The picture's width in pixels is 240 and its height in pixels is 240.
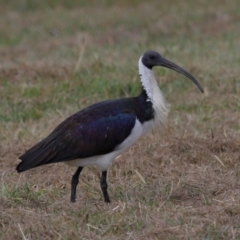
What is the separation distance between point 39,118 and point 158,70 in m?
2.04

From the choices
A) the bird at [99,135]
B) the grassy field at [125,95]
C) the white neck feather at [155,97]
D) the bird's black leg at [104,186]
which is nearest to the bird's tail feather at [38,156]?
the bird at [99,135]

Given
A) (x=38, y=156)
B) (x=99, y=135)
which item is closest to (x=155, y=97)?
(x=99, y=135)

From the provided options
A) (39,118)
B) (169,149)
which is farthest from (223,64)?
(169,149)

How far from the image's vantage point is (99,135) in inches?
284

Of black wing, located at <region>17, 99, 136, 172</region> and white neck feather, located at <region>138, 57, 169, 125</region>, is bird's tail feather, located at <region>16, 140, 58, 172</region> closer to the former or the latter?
black wing, located at <region>17, 99, 136, 172</region>

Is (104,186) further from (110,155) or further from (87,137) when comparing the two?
(87,137)

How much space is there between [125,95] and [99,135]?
13.4 ft

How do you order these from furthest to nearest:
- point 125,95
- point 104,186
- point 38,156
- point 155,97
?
point 125,95
point 155,97
point 104,186
point 38,156

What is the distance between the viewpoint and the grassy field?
6324 millimetres

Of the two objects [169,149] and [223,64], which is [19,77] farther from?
[169,149]

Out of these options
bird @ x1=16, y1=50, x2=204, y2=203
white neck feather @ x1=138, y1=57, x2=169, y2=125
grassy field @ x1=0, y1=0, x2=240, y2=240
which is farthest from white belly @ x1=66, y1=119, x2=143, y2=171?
grassy field @ x1=0, y1=0, x2=240, y2=240

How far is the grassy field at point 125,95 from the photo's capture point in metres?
6.32

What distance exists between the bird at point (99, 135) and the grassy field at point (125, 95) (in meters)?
0.29

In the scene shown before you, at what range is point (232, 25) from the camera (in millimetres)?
15938
